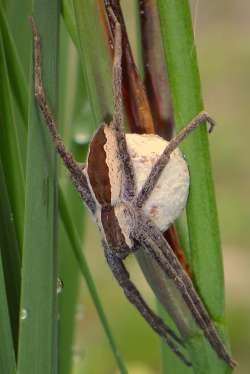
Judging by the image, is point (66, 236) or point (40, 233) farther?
point (66, 236)

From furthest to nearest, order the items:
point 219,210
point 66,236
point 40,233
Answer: point 219,210
point 66,236
point 40,233

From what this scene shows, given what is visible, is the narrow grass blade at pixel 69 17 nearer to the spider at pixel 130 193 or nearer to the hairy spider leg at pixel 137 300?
the spider at pixel 130 193

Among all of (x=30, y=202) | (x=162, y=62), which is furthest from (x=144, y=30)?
(x=30, y=202)

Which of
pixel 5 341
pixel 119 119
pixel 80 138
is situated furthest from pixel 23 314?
pixel 80 138

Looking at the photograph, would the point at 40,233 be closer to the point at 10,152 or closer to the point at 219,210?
the point at 10,152

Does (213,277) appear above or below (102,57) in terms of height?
below

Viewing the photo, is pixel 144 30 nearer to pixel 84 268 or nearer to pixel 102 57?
pixel 102 57
